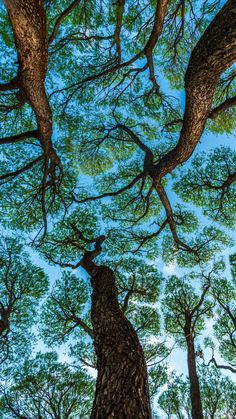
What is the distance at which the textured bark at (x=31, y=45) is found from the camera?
130 inches

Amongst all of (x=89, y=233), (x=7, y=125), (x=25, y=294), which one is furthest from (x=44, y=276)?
(x=7, y=125)

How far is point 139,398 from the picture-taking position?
9.16 feet

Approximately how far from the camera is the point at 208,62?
3402mm

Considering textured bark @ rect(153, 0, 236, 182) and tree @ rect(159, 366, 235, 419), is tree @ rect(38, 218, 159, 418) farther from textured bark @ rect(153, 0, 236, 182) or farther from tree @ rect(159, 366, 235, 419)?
tree @ rect(159, 366, 235, 419)

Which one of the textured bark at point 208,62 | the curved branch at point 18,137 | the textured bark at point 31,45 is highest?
the curved branch at point 18,137

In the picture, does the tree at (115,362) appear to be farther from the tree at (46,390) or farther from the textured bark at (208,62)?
the tree at (46,390)

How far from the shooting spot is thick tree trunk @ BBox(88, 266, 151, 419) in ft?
8.73

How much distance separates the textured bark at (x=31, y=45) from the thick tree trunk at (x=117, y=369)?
4268 mm

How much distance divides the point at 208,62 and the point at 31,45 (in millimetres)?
2641

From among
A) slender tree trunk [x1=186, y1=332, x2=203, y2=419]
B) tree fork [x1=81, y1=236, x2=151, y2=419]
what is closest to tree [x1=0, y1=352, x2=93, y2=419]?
slender tree trunk [x1=186, y1=332, x2=203, y2=419]

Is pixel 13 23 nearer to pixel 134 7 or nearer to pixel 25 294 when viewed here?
pixel 134 7

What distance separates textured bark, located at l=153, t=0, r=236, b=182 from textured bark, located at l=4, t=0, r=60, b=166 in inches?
89.8

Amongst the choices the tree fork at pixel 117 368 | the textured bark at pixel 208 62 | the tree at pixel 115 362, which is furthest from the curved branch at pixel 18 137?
the tree fork at pixel 117 368

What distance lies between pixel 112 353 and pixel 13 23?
191 inches
